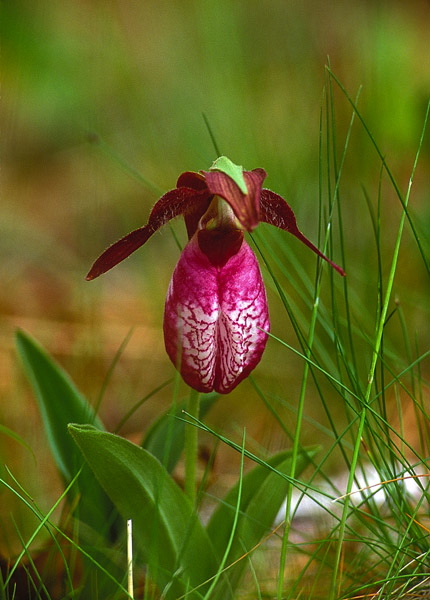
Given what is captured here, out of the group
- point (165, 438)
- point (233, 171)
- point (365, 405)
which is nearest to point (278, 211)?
point (233, 171)

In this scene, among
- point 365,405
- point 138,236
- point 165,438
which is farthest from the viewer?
point 165,438

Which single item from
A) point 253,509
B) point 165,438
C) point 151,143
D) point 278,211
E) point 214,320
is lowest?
point 253,509

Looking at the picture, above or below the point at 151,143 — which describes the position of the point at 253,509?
below

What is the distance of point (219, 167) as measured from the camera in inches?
30.4

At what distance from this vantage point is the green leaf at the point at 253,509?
0.92 metres

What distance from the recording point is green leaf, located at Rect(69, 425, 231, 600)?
0.84 m

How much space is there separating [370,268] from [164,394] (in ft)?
1.91

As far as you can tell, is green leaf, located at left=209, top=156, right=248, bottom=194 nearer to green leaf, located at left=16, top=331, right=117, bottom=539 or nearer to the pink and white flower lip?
the pink and white flower lip

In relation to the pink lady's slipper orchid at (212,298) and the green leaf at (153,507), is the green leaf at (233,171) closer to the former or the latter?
the pink lady's slipper orchid at (212,298)

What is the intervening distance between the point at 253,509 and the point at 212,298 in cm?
29

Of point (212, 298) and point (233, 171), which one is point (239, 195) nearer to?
point (233, 171)

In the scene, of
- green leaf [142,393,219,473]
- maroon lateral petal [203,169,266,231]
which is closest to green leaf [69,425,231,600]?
green leaf [142,393,219,473]

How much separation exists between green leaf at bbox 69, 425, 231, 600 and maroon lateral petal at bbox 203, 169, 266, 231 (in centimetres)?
29

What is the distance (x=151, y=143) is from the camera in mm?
2244
